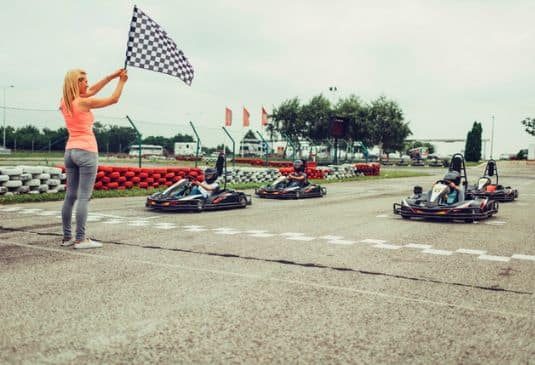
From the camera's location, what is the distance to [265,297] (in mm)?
3764

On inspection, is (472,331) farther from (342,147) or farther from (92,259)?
(342,147)

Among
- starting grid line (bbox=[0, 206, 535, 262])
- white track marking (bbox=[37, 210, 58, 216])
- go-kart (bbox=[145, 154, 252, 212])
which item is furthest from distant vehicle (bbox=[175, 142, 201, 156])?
starting grid line (bbox=[0, 206, 535, 262])

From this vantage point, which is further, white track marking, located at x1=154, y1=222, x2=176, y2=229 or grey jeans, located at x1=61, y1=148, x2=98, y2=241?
white track marking, located at x1=154, y1=222, x2=176, y2=229

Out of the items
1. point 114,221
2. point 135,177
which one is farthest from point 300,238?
point 135,177

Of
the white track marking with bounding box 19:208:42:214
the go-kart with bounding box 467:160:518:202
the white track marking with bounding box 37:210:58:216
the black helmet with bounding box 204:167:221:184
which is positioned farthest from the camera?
the go-kart with bounding box 467:160:518:202

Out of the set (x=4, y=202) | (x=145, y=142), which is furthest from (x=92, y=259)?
(x=145, y=142)

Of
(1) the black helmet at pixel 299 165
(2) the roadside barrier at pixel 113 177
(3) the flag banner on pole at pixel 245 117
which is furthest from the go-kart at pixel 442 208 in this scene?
(3) the flag banner on pole at pixel 245 117

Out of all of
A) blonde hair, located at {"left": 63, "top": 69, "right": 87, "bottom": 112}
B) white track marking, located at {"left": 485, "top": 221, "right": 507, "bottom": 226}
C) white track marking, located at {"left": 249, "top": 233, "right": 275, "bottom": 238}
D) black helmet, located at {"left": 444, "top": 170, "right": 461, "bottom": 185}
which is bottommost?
white track marking, located at {"left": 249, "top": 233, "right": 275, "bottom": 238}

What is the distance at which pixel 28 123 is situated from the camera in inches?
566

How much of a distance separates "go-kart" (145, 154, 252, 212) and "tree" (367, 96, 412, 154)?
148 ft

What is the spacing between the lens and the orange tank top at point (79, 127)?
208 inches

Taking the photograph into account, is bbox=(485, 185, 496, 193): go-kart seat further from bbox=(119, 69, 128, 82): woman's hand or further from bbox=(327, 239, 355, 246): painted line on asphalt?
bbox=(119, 69, 128, 82): woman's hand

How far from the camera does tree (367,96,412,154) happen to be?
53.8 m

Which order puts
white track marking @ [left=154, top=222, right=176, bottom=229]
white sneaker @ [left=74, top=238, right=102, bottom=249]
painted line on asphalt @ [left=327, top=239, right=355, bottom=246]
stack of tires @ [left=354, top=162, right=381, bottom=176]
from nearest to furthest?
white sneaker @ [left=74, top=238, right=102, bottom=249]
painted line on asphalt @ [left=327, top=239, right=355, bottom=246]
white track marking @ [left=154, top=222, right=176, bottom=229]
stack of tires @ [left=354, top=162, right=381, bottom=176]
